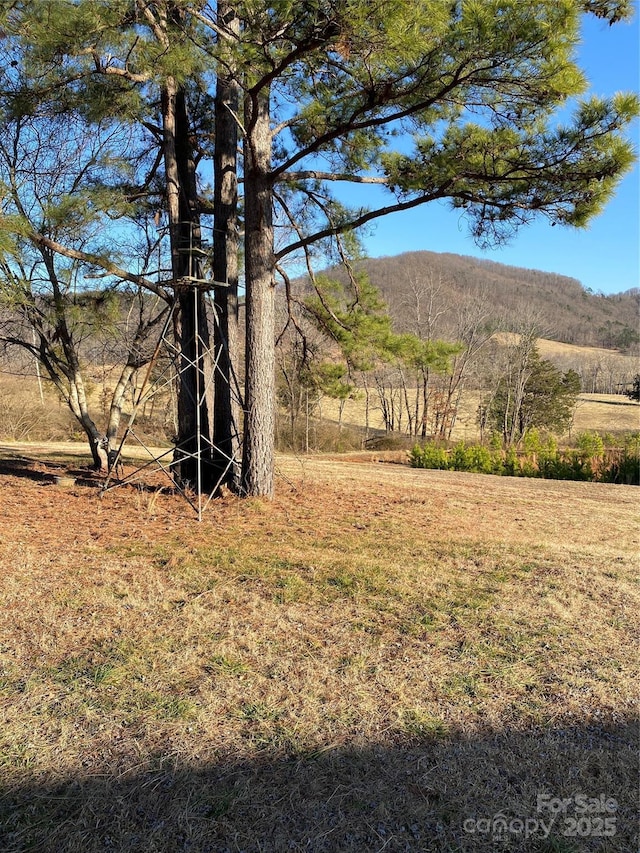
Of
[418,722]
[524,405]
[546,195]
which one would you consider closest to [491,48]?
[546,195]

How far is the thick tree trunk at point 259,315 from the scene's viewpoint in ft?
19.1

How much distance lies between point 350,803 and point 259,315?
4.69 metres

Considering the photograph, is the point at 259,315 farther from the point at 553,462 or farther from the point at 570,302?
the point at 570,302

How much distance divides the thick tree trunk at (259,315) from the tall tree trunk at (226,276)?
0.37 metres

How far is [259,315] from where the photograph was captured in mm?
5840

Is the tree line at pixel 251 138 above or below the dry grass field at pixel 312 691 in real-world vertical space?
above

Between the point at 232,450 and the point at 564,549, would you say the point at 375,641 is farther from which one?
the point at 232,450

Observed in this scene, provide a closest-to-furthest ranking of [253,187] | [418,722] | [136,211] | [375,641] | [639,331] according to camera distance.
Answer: [418,722] < [375,641] < [253,187] < [136,211] < [639,331]

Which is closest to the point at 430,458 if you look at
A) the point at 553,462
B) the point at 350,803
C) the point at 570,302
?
the point at 553,462

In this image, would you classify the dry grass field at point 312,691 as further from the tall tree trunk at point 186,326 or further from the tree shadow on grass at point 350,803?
the tall tree trunk at point 186,326

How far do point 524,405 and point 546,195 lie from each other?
1820 cm

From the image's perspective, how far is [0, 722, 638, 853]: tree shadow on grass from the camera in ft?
5.63

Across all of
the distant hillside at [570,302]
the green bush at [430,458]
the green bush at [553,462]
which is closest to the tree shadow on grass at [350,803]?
the green bush at [553,462]

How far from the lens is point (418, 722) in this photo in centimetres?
229
